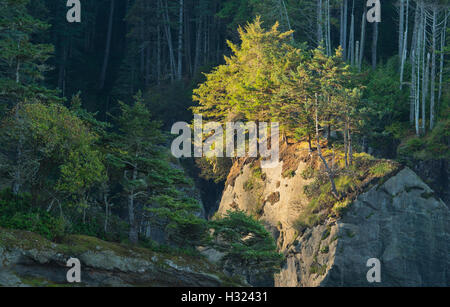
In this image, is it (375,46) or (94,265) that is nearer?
(94,265)

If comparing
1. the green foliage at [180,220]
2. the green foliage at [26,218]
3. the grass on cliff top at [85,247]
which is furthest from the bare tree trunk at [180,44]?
the green foliage at [26,218]

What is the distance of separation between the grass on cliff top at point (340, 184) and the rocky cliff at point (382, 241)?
0.73 feet

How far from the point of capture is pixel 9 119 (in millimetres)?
22391

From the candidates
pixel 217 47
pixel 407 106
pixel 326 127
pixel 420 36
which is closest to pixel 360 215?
pixel 326 127

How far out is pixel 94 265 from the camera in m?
20.5

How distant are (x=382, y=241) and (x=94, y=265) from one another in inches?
498

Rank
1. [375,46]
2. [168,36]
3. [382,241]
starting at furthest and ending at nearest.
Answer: [168,36] → [375,46] → [382,241]

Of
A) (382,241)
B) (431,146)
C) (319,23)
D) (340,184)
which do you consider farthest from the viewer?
(319,23)

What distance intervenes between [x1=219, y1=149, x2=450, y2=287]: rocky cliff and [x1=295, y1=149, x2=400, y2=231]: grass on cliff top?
0.73 feet

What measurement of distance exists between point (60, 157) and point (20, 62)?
5.75 metres

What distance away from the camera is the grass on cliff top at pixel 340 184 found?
86.1ft

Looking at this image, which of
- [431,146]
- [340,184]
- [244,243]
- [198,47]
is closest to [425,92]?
[431,146]

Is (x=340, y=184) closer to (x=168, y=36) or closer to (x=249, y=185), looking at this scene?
(x=249, y=185)

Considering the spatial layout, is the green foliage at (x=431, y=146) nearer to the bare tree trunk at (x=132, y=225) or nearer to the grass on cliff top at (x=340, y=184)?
the grass on cliff top at (x=340, y=184)
